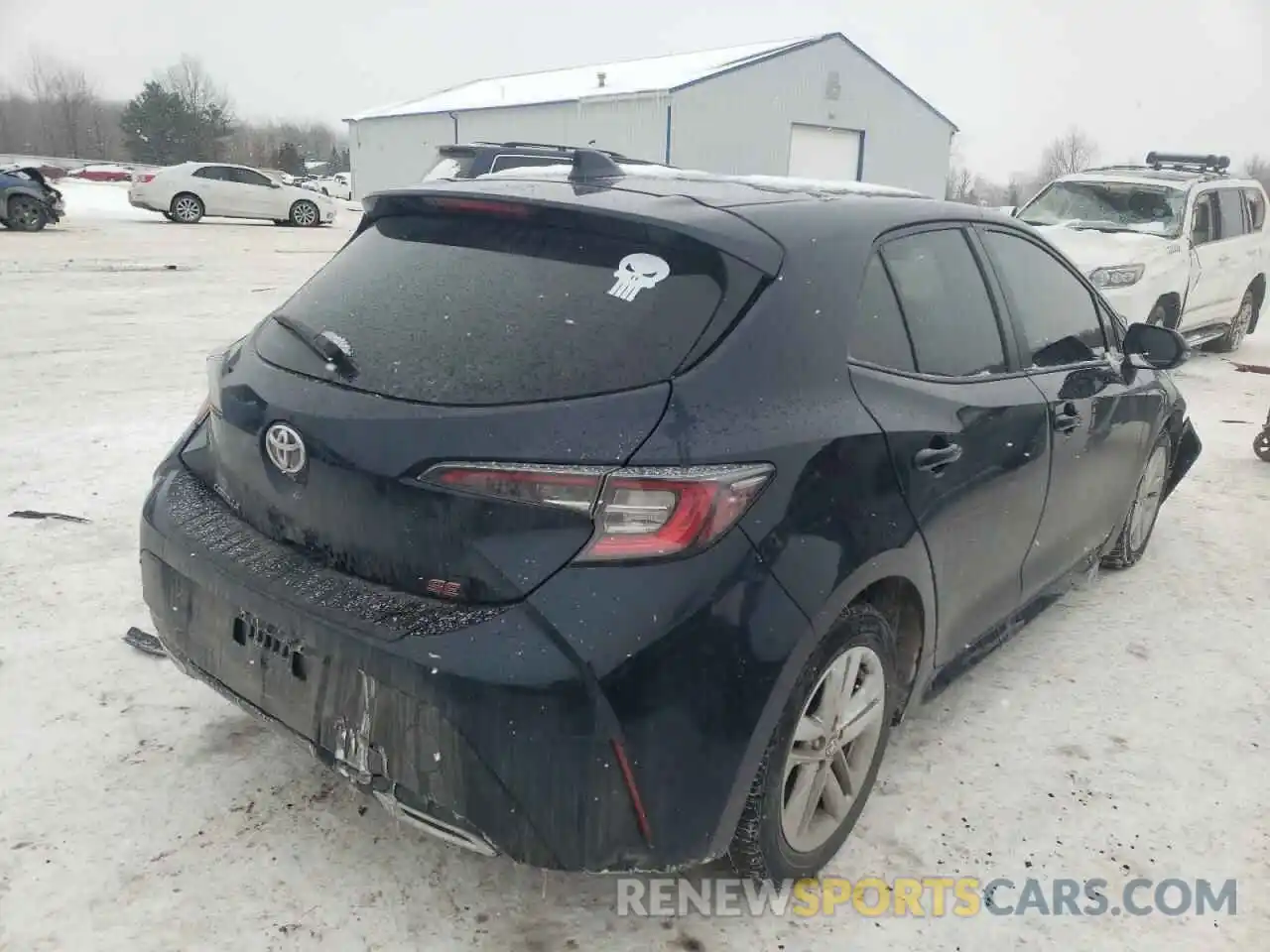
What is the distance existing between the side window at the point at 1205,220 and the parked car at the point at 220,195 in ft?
74.0

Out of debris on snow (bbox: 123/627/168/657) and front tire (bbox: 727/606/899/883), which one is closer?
front tire (bbox: 727/606/899/883)

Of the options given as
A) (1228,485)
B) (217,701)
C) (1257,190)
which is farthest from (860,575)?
(1257,190)

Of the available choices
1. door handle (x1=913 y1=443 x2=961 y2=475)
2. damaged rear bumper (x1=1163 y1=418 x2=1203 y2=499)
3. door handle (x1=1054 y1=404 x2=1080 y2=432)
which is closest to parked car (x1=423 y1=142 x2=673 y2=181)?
damaged rear bumper (x1=1163 y1=418 x2=1203 y2=499)

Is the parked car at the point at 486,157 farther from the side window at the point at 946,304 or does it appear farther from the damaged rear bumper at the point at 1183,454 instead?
the side window at the point at 946,304

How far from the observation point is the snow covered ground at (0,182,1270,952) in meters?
2.25

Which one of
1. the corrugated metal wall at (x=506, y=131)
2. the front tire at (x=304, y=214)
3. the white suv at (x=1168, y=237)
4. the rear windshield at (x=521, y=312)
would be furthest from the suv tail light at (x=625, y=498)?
the corrugated metal wall at (x=506, y=131)

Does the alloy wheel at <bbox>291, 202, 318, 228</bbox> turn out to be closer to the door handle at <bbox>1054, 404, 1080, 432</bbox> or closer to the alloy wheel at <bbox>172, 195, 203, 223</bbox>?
the alloy wheel at <bbox>172, 195, 203, 223</bbox>

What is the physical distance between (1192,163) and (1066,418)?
9.94 m

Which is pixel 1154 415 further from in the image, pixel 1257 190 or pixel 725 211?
→ pixel 1257 190

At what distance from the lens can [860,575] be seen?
2213 mm

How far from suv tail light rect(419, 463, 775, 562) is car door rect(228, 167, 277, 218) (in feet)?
86.5

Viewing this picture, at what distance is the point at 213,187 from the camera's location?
82.0ft

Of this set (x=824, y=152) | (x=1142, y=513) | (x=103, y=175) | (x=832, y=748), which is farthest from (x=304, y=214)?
(x=103, y=175)

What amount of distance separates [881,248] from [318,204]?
26776 mm
